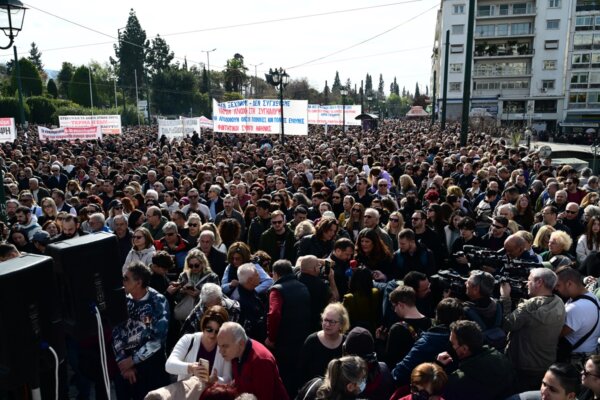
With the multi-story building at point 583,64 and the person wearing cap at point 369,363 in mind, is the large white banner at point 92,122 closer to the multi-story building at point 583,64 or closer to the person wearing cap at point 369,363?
the person wearing cap at point 369,363

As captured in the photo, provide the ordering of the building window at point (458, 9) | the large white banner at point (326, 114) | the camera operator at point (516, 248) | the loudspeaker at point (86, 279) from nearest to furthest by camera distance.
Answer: the loudspeaker at point (86, 279) < the camera operator at point (516, 248) < the large white banner at point (326, 114) < the building window at point (458, 9)

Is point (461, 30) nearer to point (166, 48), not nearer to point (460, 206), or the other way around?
point (166, 48)

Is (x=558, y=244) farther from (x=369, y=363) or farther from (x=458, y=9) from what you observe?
(x=458, y=9)

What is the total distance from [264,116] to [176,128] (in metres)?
4.18

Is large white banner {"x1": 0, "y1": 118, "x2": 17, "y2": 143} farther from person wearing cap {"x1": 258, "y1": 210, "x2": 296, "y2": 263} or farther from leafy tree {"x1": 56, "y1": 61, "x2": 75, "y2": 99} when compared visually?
leafy tree {"x1": 56, "y1": 61, "x2": 75, "y2": 99}

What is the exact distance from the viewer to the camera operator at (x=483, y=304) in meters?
4.09

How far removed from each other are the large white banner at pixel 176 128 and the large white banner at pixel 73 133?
2.91 m

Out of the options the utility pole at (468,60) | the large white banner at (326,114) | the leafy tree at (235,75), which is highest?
the leafy tree at (235,75)

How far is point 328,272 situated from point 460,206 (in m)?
4.01

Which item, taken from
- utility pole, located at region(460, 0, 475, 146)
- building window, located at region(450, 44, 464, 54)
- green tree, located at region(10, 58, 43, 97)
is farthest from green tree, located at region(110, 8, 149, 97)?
utility pole, located at region(460, 0, 475, 146)

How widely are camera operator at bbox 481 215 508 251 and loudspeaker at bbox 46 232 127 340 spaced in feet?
15.6

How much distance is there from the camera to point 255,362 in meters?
3.67

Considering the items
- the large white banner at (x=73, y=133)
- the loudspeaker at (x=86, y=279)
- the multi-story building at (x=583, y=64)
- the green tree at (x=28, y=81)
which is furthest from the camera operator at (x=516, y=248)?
the green tree at (x=28, y=81)

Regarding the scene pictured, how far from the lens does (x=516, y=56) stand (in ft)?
220
